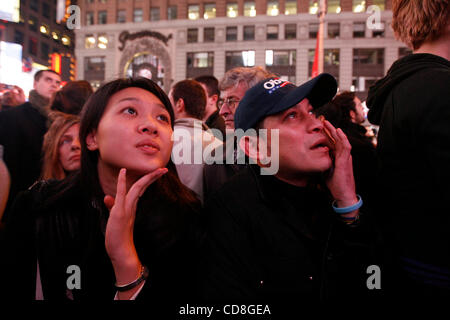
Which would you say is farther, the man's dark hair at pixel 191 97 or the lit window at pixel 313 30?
the lit window at pixel 313 30

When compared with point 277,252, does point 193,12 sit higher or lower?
higher

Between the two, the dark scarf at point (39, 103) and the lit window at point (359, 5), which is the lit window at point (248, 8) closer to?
the lit window at point (359, 5)

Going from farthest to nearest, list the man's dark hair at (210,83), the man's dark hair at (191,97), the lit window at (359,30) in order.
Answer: the lit window at (359,30)
the man's dark hair at (210,83)
the man's dark hair at (191,97)

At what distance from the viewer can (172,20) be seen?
96.6ft

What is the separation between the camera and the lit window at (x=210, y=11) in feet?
94.6

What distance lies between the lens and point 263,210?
1601mm

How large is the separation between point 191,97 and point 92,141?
2248 millimetres

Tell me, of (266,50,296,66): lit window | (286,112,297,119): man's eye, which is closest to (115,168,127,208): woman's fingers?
(286,112,297,119): man's eye

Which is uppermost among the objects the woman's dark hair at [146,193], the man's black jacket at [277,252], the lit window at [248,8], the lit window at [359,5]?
the lit window at [248,8]

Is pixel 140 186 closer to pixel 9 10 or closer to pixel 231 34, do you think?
pixel 9 10

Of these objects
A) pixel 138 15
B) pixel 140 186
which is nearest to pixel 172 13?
pixel 138 15

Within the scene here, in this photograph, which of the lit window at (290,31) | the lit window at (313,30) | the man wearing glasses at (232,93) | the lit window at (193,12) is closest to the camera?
the man wearing glasses at (232,93)

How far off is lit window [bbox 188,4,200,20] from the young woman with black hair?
31.2 meters

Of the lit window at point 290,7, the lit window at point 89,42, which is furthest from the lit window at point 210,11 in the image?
the lit window at point 89,42
